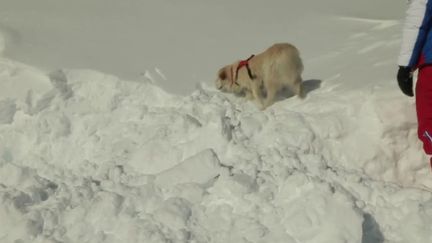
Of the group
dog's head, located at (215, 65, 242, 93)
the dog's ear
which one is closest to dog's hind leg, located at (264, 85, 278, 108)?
dog's head, located at (215, 65, 242, 93)

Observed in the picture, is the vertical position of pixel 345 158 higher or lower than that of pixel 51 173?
lower

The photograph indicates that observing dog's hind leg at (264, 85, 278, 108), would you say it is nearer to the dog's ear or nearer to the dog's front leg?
the dog's front leg

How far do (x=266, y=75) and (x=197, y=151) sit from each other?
1.67 m

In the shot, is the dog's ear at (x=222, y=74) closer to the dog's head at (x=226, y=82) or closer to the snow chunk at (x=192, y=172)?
the dog's head at (x=226, y=82)

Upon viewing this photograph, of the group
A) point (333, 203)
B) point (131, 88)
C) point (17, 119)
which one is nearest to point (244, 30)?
point (131, 88)

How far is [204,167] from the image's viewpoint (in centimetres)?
513

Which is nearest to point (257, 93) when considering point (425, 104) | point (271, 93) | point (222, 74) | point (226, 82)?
point (271, 93)

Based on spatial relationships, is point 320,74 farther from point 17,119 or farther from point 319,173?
point 17,119

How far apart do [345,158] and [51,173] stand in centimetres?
269

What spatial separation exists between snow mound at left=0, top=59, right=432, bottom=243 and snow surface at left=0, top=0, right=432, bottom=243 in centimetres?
1

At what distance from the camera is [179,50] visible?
7.99 meters

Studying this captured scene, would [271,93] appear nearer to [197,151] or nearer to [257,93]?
[257,93]

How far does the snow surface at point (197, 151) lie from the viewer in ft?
15.0

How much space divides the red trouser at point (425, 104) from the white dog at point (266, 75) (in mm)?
1858
